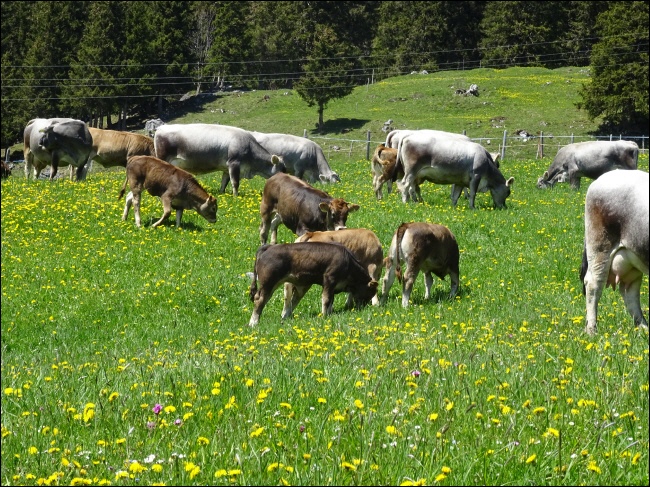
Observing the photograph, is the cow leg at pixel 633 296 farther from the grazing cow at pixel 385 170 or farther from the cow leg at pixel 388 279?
the grazing cow at pixel 385 170

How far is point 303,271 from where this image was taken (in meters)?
13.0

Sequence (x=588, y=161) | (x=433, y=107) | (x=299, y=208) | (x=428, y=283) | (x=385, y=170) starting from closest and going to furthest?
(x=428, y=283) < (x=299, y=208) < (x=385, y=170) < (x=588, y=161) < (x=433, y=107)

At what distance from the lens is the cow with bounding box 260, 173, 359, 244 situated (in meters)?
16.8

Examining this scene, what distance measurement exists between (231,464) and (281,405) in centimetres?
106

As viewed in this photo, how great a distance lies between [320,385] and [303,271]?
263 inches

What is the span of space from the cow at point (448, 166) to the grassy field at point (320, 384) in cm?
815

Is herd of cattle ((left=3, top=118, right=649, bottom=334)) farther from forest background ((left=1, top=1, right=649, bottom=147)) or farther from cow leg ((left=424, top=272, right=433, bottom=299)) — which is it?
forest background ((left=1, top=1, right=649, bottom=147))

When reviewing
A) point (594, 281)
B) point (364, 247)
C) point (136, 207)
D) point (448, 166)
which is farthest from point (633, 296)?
point (448, 166)

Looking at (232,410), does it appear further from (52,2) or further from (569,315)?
(52,2)

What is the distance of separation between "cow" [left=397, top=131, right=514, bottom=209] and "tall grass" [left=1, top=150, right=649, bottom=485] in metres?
8.26

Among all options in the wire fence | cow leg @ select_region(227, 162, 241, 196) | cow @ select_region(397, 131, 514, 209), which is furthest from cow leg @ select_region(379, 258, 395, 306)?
the wire fence

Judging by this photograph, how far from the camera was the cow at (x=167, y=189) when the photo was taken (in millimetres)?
20891

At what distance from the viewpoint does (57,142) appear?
98.5 feet

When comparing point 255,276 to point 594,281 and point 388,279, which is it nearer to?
point 388,279
